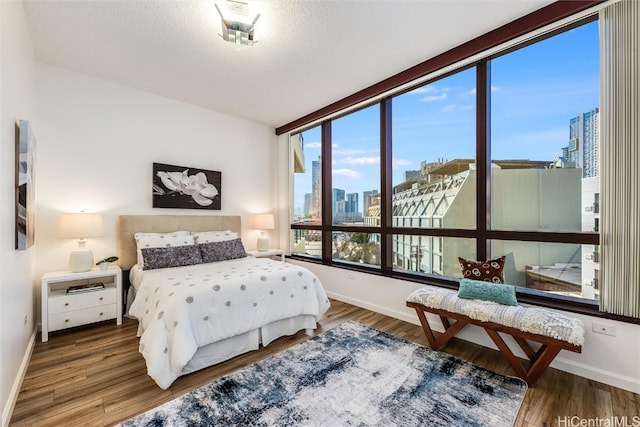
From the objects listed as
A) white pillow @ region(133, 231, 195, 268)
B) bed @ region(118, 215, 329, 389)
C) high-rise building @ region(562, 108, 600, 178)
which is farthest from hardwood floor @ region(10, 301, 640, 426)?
high-rise building @ region(562, 108, 600, 178)

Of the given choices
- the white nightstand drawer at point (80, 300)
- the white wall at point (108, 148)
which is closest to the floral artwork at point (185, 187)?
the white wall at point (108, 148)

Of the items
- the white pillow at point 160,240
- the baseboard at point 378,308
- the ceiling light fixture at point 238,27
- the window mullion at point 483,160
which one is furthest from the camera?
the white pillow at point 160,240

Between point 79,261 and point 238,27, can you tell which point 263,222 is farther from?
point 238,27

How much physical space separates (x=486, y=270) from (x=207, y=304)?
2.49 meters

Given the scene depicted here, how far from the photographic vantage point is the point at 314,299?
2932 mm

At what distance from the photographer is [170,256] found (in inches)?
126

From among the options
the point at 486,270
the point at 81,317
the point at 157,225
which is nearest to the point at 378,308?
the point at 486,270

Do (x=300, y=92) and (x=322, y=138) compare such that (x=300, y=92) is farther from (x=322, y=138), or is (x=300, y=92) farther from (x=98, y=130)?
(x=98, y=130)

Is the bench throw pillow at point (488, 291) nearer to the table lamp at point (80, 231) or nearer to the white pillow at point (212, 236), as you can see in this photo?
the white pillow at point (212, 236)

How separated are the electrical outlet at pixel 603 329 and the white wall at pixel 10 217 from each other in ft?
13.0

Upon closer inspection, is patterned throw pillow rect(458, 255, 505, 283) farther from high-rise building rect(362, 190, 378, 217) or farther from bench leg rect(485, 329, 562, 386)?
high-rise building rect(362, 190, 378, 217)

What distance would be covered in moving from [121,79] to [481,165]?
429 cm

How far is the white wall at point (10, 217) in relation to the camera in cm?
159

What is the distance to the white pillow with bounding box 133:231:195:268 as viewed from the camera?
336 cm
